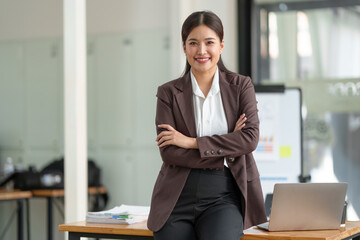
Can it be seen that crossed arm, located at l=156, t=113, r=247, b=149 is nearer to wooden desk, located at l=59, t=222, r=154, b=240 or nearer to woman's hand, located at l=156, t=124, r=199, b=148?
woman's hand, located at l=156, t=124, r=199, b=148

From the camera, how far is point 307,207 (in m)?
2.37

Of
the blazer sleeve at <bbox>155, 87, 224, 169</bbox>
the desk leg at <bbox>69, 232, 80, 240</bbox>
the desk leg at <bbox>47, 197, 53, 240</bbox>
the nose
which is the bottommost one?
the desk leg at <bbox>47, 197, 53, 240</bbox>

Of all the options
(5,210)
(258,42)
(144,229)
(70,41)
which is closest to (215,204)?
(144,229)

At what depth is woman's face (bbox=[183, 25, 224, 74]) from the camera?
7.41ft

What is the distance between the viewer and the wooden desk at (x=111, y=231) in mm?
2463

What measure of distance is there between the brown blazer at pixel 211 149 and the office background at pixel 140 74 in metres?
3.26

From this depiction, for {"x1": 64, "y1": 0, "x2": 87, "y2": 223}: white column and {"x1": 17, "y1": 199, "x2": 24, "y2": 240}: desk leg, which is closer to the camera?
{"x1": 64, "y1": 0, "x2": 87, "y2": 223}: white column

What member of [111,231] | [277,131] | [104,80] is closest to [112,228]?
[111,231]

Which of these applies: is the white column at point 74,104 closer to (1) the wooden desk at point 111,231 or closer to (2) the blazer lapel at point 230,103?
(1) the wooden desk at point 111,231

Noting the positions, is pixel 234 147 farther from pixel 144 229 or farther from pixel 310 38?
pixel 310 38

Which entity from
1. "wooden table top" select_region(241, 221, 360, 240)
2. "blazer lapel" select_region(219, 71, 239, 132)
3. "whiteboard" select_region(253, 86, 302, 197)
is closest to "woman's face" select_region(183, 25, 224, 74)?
"blazer lapel" select_region(219, 71, 239, 132)

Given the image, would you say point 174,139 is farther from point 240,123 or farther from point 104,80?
point 104,80

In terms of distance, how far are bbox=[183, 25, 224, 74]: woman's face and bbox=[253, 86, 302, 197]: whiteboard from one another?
2418 millimetres

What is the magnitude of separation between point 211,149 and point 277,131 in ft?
8.42
